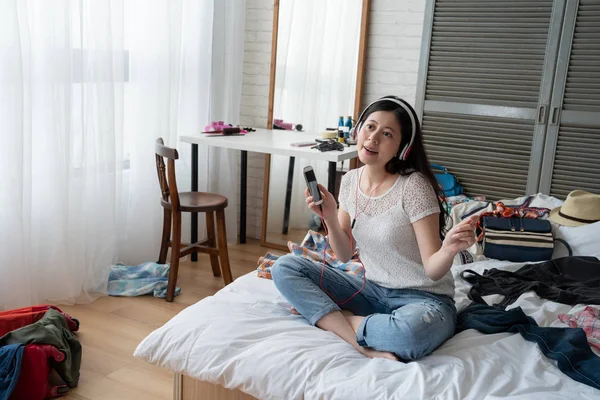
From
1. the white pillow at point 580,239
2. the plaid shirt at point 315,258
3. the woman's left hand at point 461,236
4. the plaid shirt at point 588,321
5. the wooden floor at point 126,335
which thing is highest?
the woman's left hand at point 461,236

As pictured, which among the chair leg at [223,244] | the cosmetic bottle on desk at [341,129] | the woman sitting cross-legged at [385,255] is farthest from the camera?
the cosmetic bottle on desk at [341,129]

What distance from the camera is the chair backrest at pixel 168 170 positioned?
2902 millimetres

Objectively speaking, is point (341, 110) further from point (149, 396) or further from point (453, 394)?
point (453, 394)

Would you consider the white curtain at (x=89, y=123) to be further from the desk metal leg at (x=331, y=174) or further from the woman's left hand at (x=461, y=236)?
the woman's left hand at (x=461, y=236)

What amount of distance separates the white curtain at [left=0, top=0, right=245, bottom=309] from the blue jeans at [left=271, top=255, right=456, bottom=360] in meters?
1.36

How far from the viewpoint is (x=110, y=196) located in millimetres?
3133

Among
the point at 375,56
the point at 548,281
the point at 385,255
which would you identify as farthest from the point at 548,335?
the point at 375,56

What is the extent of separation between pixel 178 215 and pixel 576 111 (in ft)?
6.83

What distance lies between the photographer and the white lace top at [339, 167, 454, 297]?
6.13ft

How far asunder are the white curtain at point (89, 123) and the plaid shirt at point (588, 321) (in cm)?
209

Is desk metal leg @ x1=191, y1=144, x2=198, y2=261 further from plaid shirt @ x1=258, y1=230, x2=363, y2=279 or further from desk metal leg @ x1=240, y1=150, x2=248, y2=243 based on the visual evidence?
plaid shirt @ x1=258, y1=230, x2=363, y2=279

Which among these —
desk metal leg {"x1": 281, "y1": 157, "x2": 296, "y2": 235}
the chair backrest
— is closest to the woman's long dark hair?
the chair backrest

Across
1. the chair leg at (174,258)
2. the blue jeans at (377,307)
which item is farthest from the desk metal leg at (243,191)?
the blue jeans at (377,307)

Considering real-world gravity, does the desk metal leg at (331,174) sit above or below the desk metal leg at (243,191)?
above
